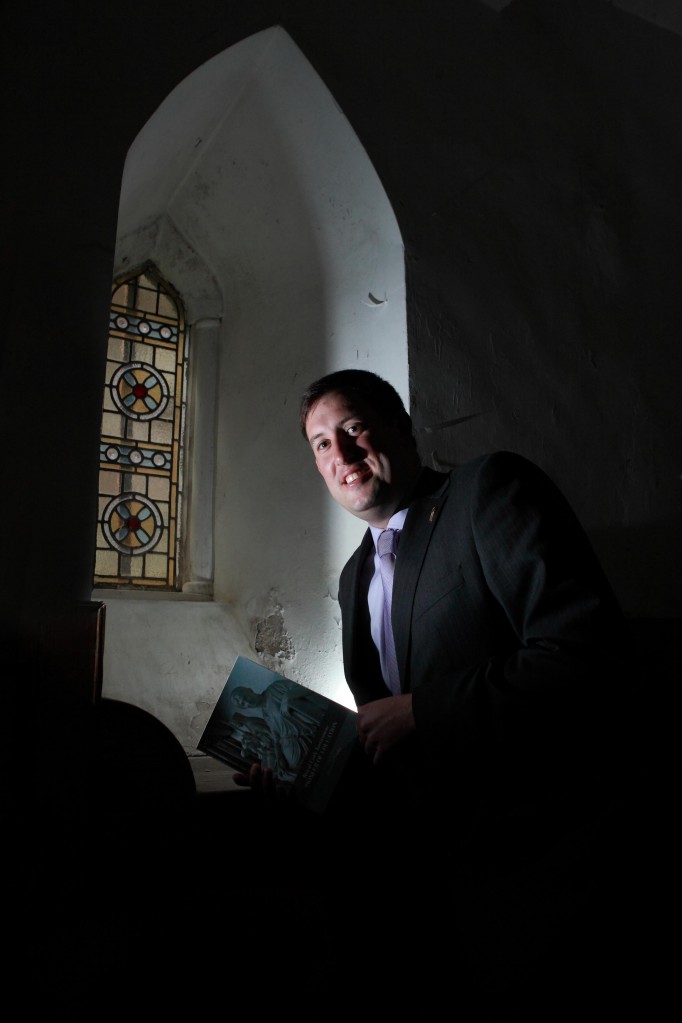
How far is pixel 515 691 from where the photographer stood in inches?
49.8

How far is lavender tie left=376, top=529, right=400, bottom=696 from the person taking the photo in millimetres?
1722

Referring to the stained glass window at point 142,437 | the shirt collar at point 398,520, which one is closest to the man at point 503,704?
the shirt collar at point 398,520

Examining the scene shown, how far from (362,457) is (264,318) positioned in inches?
46.5

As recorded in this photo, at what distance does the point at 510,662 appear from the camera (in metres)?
1.30

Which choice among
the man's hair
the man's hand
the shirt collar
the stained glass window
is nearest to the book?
the man's hand

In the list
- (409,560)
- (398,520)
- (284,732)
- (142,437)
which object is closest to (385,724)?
(284,732)

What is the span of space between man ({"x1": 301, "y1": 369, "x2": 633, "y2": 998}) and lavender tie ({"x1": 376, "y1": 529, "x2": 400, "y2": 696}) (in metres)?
0.09

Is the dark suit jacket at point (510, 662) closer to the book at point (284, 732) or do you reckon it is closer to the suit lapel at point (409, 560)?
the suit lapel at point (409, 560)

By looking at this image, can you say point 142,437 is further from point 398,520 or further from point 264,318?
point 398,520

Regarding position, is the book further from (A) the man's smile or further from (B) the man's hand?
(A) the man's smile

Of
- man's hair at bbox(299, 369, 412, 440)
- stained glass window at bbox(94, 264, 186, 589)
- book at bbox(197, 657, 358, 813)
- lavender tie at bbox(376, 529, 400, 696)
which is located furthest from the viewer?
stained glass window at bbox(94, 264, 186, 589)

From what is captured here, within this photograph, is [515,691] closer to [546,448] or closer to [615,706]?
[615,706]

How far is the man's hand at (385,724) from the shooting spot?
4.57 feet

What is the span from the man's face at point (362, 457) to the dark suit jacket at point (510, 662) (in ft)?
0.94
